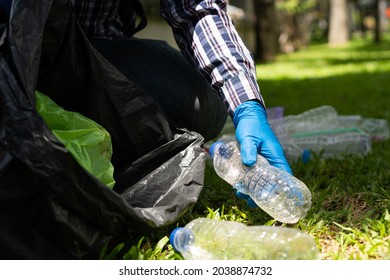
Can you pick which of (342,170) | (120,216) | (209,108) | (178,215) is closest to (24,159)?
(120,216)

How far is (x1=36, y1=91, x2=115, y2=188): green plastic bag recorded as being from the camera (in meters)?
2.03

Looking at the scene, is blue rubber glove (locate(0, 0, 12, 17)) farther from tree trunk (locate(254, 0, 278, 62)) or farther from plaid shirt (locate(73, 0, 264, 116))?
tree trunk (locate(254, 0, 278, 62))

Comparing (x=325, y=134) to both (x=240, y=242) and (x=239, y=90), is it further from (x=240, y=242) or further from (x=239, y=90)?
(x=240, y=242)

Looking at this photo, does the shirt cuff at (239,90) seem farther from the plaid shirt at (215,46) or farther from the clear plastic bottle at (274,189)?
the clear plastic bottle at (274,189)

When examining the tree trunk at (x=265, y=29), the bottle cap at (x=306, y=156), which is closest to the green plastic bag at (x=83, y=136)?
the bottle cap at (x=306, y=156)

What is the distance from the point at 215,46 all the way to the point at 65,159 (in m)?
0.88

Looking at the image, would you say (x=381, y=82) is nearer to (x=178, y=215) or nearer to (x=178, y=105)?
(x=178, y=105)

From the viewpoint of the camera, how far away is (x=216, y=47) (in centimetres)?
237

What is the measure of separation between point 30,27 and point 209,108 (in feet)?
3.57

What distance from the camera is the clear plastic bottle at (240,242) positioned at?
5.82 ft

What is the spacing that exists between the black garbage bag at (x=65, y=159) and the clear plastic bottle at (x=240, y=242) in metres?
0.09

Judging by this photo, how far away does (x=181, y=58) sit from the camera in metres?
2.82

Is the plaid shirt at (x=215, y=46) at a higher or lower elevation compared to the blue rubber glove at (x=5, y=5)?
lower

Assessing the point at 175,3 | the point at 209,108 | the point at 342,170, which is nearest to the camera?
the point at 175,3
